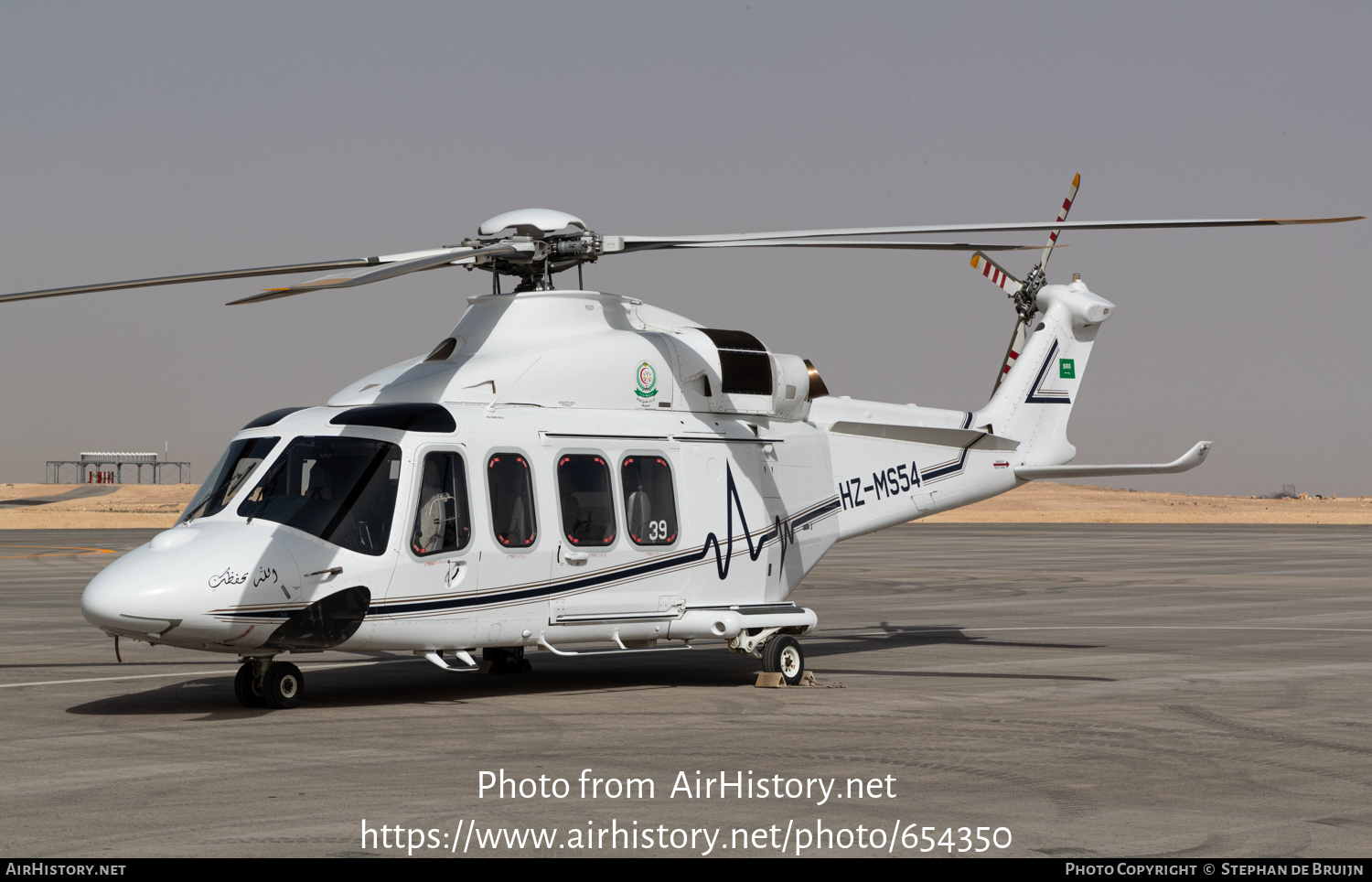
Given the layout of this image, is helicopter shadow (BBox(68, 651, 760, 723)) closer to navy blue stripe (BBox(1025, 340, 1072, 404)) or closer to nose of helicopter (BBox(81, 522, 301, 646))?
nose of helicopter (BBox(81, 522, 301, 646))

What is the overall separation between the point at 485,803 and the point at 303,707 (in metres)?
5.04

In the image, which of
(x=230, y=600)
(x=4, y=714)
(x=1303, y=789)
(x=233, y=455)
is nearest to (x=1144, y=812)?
(x=1303, y=789)

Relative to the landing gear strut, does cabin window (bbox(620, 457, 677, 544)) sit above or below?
above

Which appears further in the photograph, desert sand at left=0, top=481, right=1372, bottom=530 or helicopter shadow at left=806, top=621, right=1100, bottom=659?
desert sand at left=0, top=481, right=1372, bottom=530

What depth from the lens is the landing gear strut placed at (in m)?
12.8

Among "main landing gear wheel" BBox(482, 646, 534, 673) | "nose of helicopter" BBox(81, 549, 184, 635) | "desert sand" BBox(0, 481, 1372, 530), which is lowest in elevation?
"desert sand" BBox(0, 481, 1372, 530)

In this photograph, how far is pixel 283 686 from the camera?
12.9 m

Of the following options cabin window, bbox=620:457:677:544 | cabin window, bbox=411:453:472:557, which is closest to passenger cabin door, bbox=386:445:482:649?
cabin window, bbox=411:453:472:557

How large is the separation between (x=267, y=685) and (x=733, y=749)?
4.68 meters

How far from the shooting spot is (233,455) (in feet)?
42.1

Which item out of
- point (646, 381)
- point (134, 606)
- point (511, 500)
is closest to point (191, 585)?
point (134, 606)

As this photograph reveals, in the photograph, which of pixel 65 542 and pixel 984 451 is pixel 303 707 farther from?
pixel 65 542

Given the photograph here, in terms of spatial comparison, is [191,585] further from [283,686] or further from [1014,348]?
[1014,348]

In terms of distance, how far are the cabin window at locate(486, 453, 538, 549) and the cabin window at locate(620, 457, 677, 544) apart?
1157 mm
